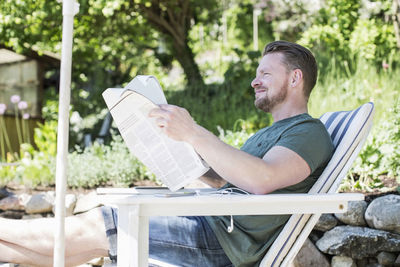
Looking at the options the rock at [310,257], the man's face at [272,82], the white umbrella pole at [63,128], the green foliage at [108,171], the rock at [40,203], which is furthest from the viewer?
the green foliage at [108,171]

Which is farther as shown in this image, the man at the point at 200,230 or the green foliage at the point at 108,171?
the green foliage at the point at 108,171

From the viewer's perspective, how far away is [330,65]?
6535mm

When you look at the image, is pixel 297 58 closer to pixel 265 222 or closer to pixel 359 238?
pixel 265 222

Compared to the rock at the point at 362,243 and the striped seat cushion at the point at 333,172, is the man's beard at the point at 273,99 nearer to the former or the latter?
the striped seat cushion at the point at 333,172

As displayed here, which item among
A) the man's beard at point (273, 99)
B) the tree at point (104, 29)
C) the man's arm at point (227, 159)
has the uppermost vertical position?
the tree at point (104, 29)

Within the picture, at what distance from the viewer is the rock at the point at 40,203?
170 inches

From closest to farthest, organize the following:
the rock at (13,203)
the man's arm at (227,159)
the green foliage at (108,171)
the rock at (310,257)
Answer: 1. the man's arm at (227,159)
2. the rock at (310,257)
3. the rock at (13,203)
4. the green foliage at (108,171)

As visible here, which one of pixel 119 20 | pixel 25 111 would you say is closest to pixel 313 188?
pixel 119 20

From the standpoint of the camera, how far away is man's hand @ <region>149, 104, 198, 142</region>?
1793 mm

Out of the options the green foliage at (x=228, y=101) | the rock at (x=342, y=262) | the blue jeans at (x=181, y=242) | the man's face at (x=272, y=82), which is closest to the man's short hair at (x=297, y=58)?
the man's face at (x=272, y=82)

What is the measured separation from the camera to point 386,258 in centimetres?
306

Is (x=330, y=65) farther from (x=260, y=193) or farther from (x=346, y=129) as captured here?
(x=260, y=193)

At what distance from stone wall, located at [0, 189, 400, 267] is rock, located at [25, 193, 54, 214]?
1.34 meters

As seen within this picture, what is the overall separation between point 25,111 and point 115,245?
294 inches
